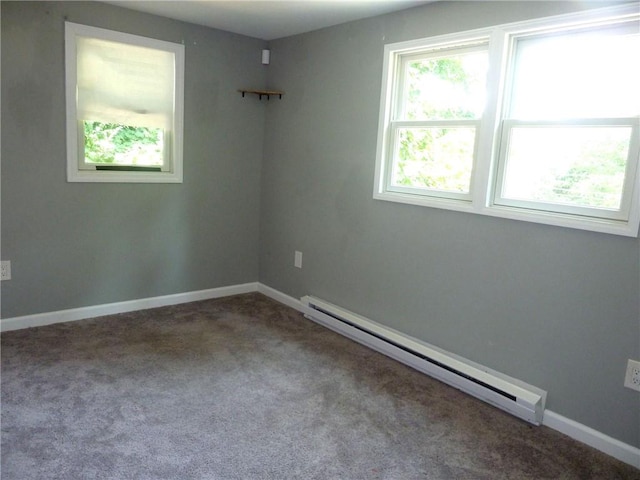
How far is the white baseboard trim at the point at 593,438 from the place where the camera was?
215 centimetres

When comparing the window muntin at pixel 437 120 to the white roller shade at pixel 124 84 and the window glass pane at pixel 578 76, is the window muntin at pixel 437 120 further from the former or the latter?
the white roller shade at pixel 124 84

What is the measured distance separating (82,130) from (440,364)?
291 cm

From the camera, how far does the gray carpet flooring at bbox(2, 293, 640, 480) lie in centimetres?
199

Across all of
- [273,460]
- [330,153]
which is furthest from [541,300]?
[330,153]

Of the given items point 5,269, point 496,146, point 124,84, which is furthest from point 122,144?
point 496,146

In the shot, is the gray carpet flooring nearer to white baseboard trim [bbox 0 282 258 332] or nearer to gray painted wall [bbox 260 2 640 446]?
white baseboard trim [bbox 0 282 258 332]

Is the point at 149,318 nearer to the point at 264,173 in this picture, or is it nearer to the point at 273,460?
the point at 264,173

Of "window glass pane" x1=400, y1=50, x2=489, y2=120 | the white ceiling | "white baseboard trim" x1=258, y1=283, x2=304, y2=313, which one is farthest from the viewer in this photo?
"white baseboard trim" x1=258, y1=283, x2=304, y2=313

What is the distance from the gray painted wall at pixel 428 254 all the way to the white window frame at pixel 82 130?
0.82 metres

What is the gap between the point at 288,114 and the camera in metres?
3.97

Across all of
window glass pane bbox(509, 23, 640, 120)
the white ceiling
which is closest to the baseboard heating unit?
window glass pane bbox(509, 23, 640, 120)

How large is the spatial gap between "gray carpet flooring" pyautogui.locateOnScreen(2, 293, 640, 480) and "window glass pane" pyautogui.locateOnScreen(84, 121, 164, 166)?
1.26 meters

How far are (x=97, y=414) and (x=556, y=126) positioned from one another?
272cm

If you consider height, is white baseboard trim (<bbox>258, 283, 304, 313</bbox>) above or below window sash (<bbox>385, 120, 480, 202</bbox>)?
below
